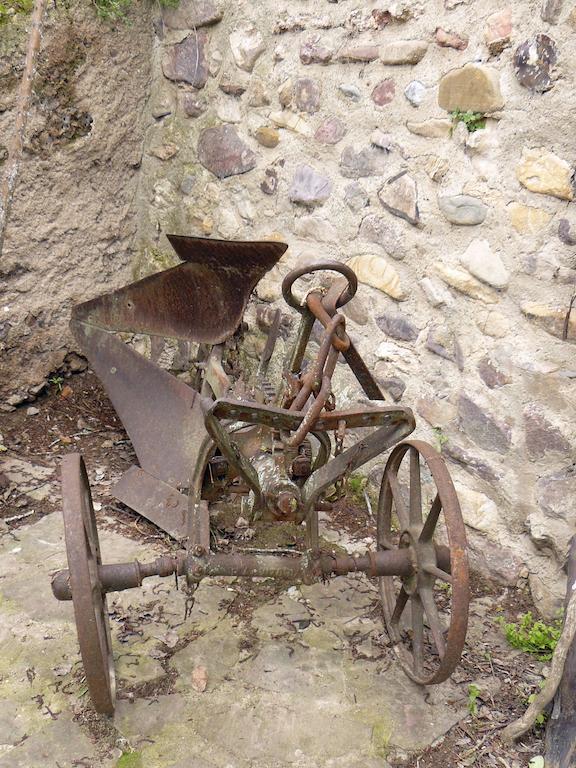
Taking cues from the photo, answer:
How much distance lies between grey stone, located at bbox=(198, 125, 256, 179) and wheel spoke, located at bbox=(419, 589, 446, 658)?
82.5 inches

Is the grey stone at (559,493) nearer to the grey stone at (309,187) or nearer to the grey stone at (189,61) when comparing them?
the grey stone at (309,187)

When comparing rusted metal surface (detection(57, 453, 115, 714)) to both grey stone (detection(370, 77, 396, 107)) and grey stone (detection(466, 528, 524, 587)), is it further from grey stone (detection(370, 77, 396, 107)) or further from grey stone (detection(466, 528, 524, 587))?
grey stone (detection(370, 77, 396, 107))

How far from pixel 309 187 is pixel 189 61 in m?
1.02

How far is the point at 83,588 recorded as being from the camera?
1972mm

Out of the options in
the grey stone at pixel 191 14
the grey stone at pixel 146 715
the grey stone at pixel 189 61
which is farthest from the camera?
the grey stone at pixel 189 61

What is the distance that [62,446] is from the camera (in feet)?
12.1

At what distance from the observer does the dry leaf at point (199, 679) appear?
2.35 meters

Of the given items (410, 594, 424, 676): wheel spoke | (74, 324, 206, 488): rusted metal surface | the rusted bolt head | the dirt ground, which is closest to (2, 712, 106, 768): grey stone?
the dirt ground

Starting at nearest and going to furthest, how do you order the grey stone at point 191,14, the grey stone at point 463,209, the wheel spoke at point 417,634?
the wheel spoke at point 417,634, the grey stone at point 463,209, the grey stone at point 191,14

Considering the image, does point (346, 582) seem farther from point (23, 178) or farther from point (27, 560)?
point (23, 178)

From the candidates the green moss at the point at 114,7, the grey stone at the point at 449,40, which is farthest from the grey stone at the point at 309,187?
the green moss at the point at 114,7

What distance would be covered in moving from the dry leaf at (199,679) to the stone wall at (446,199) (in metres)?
1.12

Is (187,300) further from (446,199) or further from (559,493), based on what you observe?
(559,493)

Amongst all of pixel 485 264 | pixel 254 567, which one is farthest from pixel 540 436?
pixel 254 567
